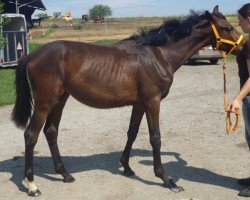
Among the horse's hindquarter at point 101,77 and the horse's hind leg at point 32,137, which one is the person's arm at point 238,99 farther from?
the horse's hind leg at point 32,137

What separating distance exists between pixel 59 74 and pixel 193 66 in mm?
13264

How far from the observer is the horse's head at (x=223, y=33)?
4.73m

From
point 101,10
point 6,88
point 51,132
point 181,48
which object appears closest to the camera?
point 181,48

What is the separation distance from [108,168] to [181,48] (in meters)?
1.96

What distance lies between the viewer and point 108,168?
5.45m

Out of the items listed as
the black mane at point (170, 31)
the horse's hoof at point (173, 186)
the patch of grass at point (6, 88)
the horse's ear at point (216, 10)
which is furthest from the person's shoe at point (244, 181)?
the patch of grass at point (6, 88)

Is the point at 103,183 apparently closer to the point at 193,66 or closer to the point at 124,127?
the point at 124,127

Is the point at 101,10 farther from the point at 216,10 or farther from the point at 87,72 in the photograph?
the point at 87,72

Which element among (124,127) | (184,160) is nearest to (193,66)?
(124,127)

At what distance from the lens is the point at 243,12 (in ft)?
13.5

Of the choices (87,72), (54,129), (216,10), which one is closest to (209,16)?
(216,10)

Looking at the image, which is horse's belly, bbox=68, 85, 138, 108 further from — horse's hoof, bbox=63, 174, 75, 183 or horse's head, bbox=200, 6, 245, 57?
horse's head, bbox=200, 6, 245, 57

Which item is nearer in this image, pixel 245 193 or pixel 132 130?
pixel 245 193

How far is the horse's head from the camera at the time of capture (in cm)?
473
